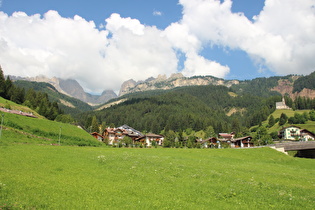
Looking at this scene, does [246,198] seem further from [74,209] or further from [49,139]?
[49,139]

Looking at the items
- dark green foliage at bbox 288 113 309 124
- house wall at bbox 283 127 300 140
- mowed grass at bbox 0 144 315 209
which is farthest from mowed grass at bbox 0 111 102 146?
dark green foliage at bbox 288 113 309 124

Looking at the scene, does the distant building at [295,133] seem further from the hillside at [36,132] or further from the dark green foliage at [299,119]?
the hillside at [36,132]

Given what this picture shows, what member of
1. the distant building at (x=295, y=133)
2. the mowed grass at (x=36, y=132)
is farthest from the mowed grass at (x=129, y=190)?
the distant building at (x=295, y=133)

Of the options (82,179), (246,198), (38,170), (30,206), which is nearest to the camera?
(30,206)

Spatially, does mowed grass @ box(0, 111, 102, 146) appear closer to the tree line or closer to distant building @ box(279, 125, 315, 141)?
the tree line

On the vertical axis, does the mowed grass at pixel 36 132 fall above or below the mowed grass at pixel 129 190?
above

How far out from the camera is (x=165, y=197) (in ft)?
50.1

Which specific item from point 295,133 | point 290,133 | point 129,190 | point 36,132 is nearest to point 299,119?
point 290,133

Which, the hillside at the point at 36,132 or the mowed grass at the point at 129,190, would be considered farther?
the hillside at the point at 36,132

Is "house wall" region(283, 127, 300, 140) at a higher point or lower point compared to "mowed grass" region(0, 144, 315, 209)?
higher

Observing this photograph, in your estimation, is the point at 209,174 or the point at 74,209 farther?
the point at 209,174

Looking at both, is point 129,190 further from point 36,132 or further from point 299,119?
point 299,119

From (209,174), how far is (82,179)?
1255cm

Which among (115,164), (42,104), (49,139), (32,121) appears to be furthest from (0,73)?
(115,164)
